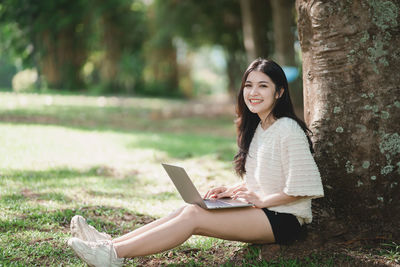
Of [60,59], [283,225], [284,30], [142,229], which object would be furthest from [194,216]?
[60,59]

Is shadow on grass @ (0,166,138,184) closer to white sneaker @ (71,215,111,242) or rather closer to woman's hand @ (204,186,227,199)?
white sneaker @ (71,215,111,242)

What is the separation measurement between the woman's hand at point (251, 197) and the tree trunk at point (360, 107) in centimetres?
71

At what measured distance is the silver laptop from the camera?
2764mm

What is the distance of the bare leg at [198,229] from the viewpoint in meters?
2.70

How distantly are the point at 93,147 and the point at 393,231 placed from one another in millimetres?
5266

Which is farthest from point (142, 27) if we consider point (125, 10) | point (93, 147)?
point (93, 147)

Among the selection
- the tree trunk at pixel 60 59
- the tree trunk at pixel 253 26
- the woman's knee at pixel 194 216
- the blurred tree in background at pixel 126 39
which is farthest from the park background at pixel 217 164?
the tree trunk at pixel 60 59

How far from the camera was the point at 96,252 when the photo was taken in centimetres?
261

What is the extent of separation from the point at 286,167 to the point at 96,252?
1.32m

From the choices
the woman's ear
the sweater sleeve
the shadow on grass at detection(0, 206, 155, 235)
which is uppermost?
the woman's ear

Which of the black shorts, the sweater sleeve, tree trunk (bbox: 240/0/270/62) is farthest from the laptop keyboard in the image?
tree trunk (bbox: 240/0/270/62)

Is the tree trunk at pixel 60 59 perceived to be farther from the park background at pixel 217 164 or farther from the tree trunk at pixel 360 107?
the tree trunk at pixel 360 107

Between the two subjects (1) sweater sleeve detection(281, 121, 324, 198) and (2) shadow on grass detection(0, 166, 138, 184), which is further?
(2) shadow on grass detection(0, 166, 138, 184)

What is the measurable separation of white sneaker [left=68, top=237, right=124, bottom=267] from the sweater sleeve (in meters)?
1.17
